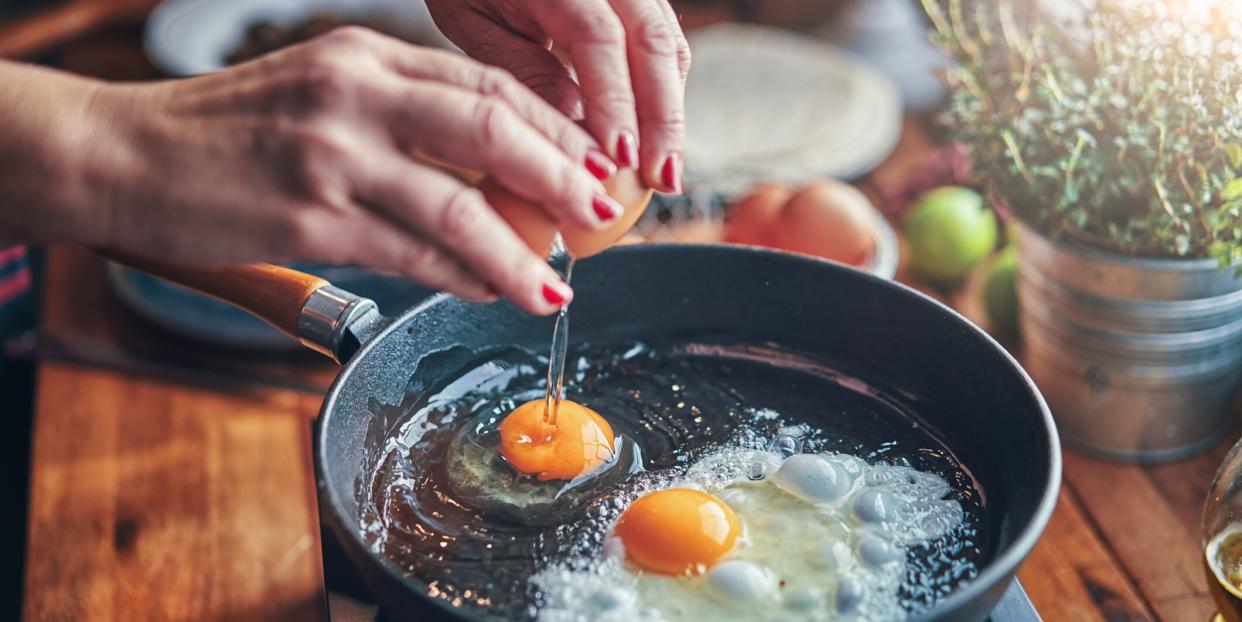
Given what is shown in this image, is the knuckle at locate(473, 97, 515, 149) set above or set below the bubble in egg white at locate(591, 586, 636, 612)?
above

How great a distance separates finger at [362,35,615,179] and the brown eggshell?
0.10 meters

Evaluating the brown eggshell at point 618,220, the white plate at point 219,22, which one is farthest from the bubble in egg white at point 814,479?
the white plate at point 219,22

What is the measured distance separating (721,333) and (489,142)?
59cm

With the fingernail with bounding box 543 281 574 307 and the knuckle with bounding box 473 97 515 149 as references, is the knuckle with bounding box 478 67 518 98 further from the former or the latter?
the fingernail with bounding box 543 281 574 307

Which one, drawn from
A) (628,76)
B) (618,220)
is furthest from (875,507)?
(628,76)

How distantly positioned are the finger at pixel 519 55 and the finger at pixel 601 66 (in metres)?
0.08

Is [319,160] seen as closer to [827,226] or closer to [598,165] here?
[598,165]

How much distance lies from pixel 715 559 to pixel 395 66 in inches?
21.3

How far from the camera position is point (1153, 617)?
1.29 metres

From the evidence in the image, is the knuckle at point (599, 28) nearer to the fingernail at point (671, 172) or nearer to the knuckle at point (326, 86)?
the fingernail at point (671, 172)

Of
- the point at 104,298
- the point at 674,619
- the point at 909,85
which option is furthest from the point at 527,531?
the point at 909,85

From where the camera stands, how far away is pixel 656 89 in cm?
100

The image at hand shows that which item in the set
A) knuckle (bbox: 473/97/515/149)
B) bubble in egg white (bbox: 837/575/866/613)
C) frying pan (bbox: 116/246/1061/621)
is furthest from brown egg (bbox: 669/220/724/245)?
knuckle (bbox: 473/97/515/149)

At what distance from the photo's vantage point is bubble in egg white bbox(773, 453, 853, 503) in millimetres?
1071
